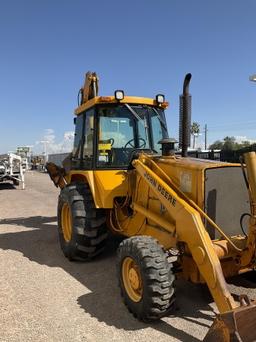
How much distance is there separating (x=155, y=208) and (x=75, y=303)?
1.54m

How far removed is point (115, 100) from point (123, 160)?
93 cm

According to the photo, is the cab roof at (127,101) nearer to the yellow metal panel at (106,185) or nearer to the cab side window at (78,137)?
the cab side window at (78,137)

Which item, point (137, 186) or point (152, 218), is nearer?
point (152, 218)

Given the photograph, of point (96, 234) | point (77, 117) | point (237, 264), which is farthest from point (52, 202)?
point (237, 264)

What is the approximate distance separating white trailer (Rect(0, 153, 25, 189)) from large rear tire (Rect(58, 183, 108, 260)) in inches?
598

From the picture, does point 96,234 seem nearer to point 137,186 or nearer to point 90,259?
point 90,259

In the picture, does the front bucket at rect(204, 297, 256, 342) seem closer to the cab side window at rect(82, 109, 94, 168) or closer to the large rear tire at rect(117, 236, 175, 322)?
the large rear tire at rect(117, 236, 175, 322)

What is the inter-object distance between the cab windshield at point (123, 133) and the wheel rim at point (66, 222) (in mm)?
1169

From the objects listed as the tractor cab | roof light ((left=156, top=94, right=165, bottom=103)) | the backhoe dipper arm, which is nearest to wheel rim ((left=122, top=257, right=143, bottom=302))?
the backhoe dipper arm

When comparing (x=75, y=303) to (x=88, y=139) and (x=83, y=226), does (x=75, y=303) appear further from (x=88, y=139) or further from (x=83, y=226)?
(x=88, y=139)

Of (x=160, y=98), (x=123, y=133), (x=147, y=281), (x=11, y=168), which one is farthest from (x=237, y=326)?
(x=11, y=168)

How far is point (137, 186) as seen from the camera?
18.5 ft

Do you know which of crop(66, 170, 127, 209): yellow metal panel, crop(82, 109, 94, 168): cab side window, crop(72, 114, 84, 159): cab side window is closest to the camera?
crop(66, 170, 127, 209): yellow metal panel

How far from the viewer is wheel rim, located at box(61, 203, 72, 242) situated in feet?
21.9
